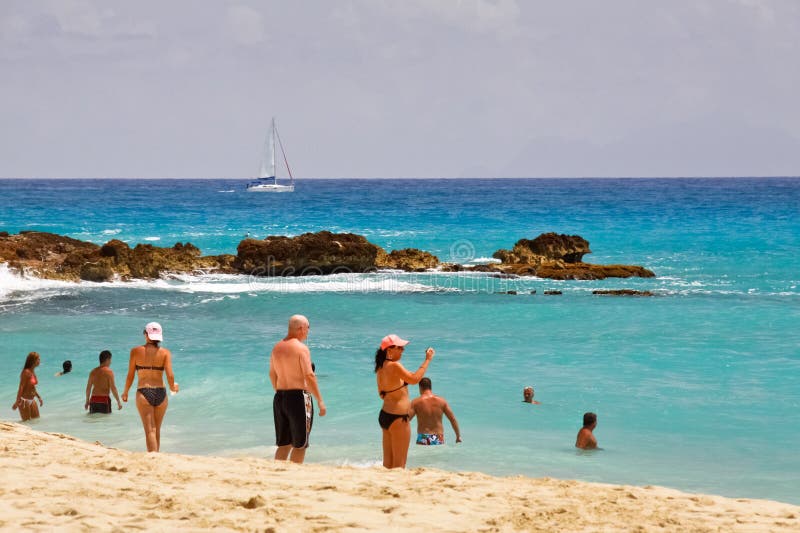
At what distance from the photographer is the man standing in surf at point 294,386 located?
8.58 m

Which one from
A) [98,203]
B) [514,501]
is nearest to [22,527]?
[514,501]

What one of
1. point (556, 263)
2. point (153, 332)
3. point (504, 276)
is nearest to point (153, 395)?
point (153, 332)

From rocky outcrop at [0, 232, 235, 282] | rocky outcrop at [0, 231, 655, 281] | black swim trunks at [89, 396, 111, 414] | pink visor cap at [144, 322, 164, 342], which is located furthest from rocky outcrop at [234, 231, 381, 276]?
pink visor cap at [144, 322, 164, 342]

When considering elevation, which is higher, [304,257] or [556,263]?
[304,257]

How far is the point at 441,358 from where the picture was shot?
61.9 ft

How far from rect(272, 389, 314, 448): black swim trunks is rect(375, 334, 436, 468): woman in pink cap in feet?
2.41

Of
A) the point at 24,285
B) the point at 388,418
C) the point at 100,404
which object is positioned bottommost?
the point at 100,404

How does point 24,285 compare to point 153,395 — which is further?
point 24,285

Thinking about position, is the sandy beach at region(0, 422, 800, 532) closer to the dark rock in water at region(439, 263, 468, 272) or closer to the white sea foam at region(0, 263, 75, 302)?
the white sea foam at region(0, 263, 75, 302)

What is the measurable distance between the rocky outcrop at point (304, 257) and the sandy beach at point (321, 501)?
920 inches

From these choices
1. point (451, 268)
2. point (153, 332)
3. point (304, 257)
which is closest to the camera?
point (153, 332)

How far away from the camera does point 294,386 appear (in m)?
8.66

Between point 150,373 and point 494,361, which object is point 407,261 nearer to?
point 494,361

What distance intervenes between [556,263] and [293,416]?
25.5m
